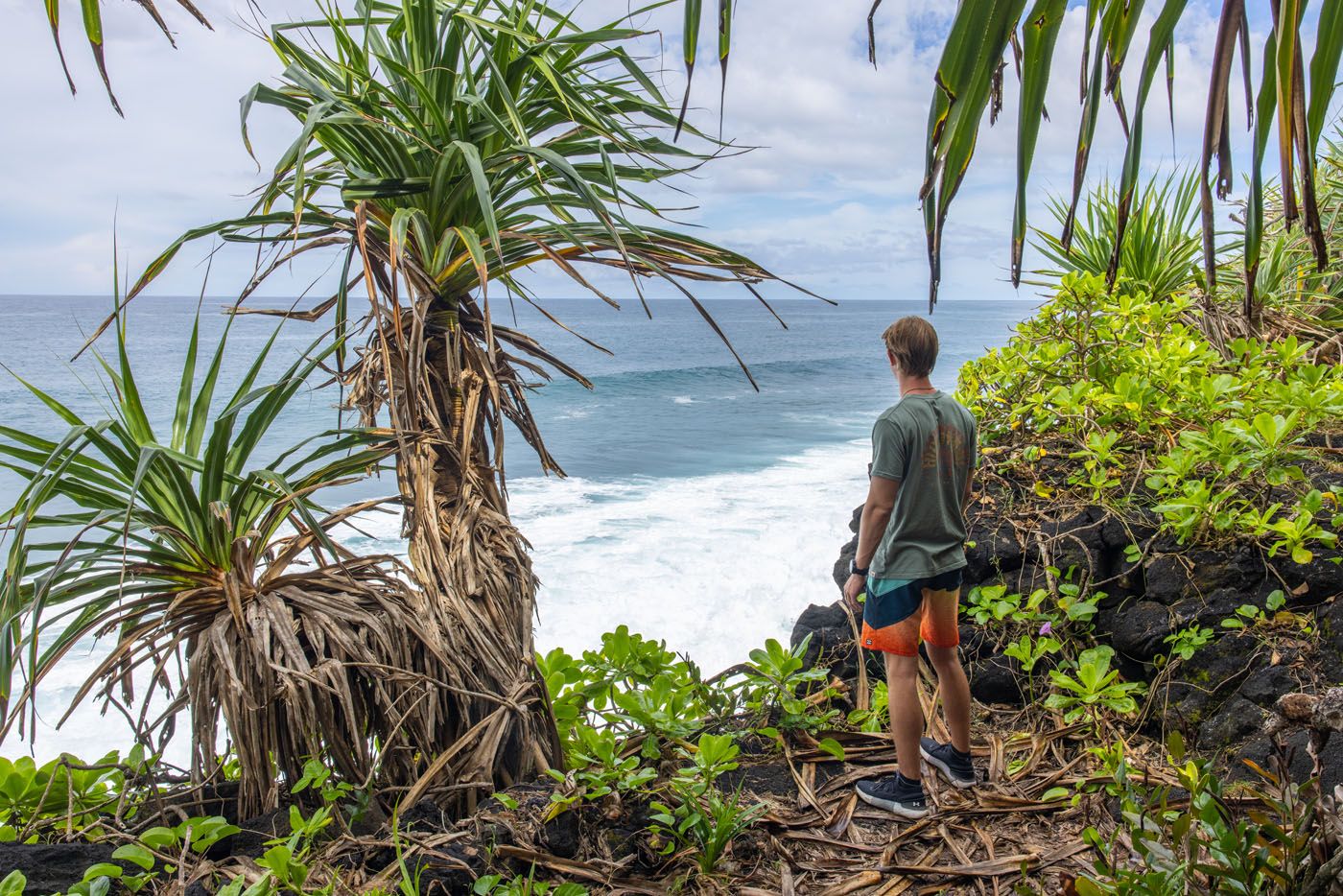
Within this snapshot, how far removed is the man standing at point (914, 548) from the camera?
279 centimetres

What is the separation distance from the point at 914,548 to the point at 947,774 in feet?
2.58

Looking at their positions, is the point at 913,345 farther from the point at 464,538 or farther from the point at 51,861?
the point at 51,861

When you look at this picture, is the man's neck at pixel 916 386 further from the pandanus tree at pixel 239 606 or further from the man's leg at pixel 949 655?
the pandanus tree at pixel 239 606

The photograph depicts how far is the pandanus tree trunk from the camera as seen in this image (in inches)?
99.7

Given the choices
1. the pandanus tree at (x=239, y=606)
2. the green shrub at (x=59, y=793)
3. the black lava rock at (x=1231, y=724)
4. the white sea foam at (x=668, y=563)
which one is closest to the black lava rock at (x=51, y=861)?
the green shrub at (x=59, y=793)

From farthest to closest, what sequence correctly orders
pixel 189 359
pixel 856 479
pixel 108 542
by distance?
pixel 856 479 → pixel 189 359 → pixel 108 542

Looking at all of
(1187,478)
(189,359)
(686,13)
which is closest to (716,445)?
(1187,478)

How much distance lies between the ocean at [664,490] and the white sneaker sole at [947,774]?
1.37m

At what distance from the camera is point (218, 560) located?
243 cm

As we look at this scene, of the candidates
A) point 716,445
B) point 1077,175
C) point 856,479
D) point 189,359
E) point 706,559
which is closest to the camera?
point 1077,175

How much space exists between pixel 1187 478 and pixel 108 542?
365 centimetres

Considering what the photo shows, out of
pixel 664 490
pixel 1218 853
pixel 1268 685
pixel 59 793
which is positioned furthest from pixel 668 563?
pixel 1218 853

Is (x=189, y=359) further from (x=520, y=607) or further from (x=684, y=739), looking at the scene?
(x=684, y=739)

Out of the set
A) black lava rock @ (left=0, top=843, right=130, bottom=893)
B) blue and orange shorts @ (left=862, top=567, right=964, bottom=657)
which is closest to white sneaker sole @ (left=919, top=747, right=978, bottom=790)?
blue and orange shorts @ (left=862, top=567, right=964, bottom=657)
